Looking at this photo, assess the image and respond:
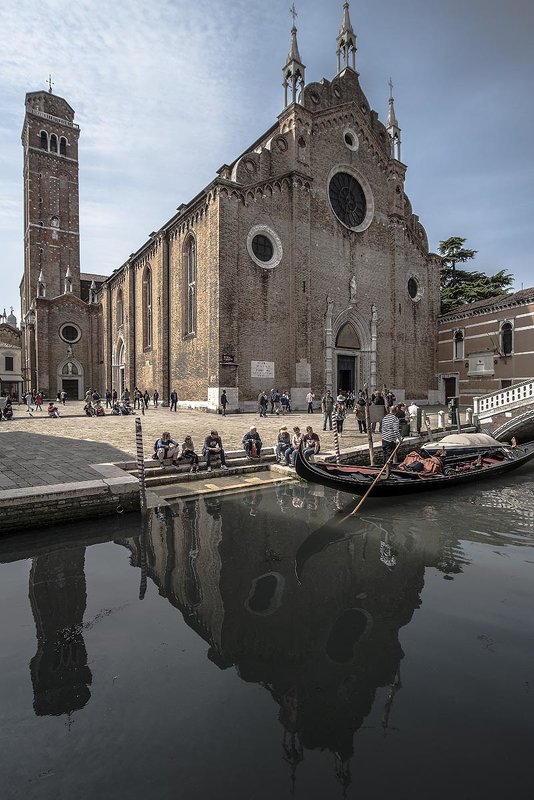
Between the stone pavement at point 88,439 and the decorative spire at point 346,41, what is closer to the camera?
the stone pavement at point 88,439

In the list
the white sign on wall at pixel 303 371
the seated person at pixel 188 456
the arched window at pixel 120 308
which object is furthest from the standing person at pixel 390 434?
the arched window at pixel 120 308

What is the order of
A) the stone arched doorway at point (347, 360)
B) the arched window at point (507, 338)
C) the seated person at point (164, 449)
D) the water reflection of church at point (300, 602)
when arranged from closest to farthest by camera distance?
the water reflection of church at point (300, 602)
the seated person at point (164, 449)
the stone arched doorway at point (347, 360)
the arched window at point (507, 338)

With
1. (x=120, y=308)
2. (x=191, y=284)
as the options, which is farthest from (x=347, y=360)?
(x=120, y=308)

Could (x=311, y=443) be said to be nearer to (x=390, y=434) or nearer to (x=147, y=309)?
(x=390, y=434)

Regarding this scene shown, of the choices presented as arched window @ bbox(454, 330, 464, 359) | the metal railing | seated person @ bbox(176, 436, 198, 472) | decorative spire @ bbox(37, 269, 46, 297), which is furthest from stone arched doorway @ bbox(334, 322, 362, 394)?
decorative spire @ bbox(37, 269, 46, 297)

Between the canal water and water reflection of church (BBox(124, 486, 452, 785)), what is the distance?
2cm

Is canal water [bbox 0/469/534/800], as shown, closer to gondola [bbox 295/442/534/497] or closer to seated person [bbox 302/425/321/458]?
gondola [bbox 295/442/534/497]

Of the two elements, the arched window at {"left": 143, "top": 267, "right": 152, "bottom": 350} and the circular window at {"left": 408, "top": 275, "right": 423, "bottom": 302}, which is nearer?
the circular window at {"left": 408, "top": 275, "right": 423, "bottom": 302}

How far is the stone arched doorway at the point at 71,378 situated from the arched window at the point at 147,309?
12484 millimetres

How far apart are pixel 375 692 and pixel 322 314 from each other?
22.1 metres

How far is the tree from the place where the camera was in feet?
120

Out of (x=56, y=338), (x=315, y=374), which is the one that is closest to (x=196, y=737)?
(x=315, y=374)

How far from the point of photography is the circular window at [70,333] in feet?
129

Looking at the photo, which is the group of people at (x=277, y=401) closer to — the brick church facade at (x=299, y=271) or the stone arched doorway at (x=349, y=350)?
the brick church facade at (x=299, y=271)
